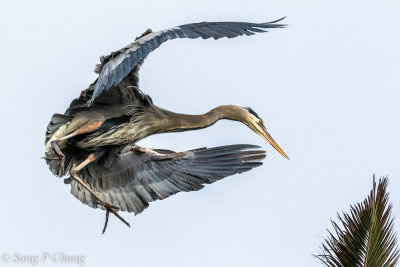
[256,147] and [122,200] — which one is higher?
[256,147]

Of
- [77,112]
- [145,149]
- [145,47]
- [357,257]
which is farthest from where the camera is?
[145,149]

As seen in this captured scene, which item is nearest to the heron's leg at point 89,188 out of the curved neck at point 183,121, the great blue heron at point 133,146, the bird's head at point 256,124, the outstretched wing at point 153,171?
the great blue heron at point 133,146

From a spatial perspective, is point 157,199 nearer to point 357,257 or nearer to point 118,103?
point 118,103

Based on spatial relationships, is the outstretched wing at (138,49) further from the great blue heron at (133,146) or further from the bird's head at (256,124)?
the bird's head at (256,124)

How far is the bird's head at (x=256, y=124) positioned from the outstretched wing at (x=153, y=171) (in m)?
0.29

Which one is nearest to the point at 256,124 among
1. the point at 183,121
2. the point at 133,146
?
the point at 183,121

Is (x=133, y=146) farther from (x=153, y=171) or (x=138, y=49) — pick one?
(x=138, y=49)

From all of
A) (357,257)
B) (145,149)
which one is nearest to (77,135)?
(145,149)

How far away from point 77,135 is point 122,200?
3.98 ft

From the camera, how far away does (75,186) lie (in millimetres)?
13820

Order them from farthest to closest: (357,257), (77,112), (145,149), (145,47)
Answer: (145,149)
(77,112)
(145,47)
(357,257)

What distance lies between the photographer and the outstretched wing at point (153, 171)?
13742 millimetres

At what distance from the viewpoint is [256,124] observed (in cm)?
1412

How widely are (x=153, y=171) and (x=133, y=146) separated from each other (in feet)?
1.43
